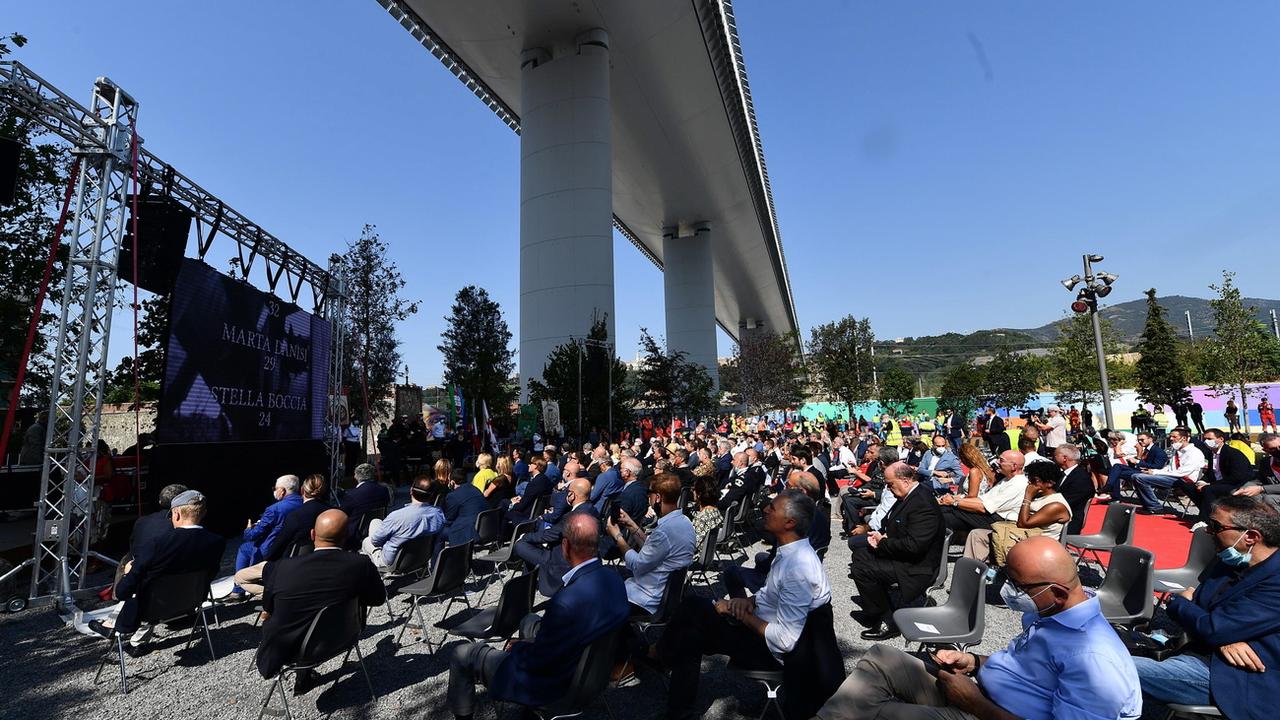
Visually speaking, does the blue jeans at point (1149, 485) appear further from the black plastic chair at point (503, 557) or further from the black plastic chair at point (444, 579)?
the black plastic chair at point (444, 579)

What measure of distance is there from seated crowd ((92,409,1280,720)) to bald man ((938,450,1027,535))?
0.05 feet

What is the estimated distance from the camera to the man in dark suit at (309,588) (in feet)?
10.2

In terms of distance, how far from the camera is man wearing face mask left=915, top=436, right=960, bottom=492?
7387mm

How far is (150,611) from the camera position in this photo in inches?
151

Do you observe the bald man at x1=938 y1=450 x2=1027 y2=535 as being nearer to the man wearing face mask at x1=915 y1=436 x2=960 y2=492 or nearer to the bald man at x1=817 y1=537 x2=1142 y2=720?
the man wearing face mask at x1=915 y1=436 x2=960 y2=492

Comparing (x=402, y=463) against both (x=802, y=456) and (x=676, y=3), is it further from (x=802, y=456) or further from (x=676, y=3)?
(x=676, y=3)

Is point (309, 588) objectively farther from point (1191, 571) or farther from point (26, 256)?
point (26, 256)

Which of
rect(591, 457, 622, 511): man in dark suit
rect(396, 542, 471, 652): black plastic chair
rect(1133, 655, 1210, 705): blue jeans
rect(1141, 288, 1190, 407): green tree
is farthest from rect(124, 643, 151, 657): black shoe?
rect(1141, 288, 1190, 407): green tree

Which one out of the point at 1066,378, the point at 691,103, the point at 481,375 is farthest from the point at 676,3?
the point at 1066,378

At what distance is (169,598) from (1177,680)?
5.71 m

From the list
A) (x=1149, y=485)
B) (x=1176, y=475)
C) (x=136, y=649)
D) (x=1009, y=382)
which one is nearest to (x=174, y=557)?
(x=136, y=649)

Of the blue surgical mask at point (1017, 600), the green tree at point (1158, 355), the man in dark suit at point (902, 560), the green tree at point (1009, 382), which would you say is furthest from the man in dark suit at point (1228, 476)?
the green tree at point (1158, 355)

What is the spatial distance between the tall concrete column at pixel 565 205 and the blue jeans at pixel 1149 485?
53.6 feet

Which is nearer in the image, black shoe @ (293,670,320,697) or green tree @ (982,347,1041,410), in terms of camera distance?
black shoe @ (293,670,320,697)
